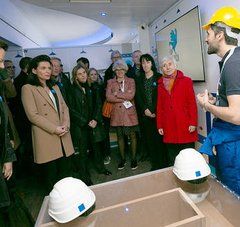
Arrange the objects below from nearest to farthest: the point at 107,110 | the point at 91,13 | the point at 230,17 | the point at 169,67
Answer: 1. the point at 230,17
2. the point at 169,67
3. the point at 107,110
4. the point at 91,13

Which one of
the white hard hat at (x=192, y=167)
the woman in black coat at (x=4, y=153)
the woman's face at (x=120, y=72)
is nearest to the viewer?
the white hard hat at (x=192, y=167)

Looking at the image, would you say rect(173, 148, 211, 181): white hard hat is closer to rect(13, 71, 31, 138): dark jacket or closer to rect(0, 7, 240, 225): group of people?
rect(0, 7, 240, 225): group of people

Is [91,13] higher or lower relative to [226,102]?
higher

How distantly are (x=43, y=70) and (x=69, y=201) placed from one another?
5.49 ft

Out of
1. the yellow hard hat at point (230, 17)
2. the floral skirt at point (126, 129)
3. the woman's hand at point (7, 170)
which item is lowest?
Answer: the floral skirt at point (126, 129)

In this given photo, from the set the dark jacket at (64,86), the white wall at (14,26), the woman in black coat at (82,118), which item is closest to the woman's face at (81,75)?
the woman in black coat at (82,118)

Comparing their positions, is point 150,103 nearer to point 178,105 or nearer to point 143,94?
point 143,94

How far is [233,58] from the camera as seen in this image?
121 cm

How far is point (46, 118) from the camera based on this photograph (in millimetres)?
2244

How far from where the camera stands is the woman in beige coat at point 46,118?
7.18ft

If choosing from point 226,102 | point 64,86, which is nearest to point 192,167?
point 226,102

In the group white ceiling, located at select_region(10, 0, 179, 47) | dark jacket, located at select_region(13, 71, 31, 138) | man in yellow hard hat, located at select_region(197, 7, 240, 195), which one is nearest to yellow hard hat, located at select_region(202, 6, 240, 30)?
man in yellow hard hat, located at select_region(197, 7, 240, 195)

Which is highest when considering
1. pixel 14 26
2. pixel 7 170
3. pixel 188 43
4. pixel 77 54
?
pixel 14 26

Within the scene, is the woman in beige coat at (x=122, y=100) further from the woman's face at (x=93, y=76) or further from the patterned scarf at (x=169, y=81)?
the patterned scarf at (x=169, y=81)
